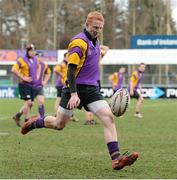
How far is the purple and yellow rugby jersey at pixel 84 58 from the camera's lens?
7.61 meters

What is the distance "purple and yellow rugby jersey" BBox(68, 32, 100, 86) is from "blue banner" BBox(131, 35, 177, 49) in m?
37.2

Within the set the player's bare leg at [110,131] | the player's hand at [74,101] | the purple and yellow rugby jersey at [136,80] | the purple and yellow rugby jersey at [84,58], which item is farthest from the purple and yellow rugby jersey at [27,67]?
the player's hand at [74,101]

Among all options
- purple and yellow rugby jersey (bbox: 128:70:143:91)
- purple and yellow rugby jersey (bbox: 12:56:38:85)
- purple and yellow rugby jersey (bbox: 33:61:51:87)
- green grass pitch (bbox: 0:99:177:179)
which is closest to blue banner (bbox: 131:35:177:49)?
purple and yellow rugby jersey (bbox: 128:70:143:91)

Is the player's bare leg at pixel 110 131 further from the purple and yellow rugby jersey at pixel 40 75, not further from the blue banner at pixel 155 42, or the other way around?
the blue banner at pixel 155 42

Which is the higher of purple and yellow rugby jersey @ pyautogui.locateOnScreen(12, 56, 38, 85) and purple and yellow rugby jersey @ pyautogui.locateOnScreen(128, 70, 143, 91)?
purple and yellow rugby jersey @ pyautogui.locateOnScreen(12, 56, 38, 85)

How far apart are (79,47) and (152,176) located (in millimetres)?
1871

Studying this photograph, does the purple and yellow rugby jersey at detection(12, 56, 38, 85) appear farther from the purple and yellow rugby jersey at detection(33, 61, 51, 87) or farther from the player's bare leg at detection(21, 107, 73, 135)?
the player's bare leg at detection(21, 107, 73, 135)

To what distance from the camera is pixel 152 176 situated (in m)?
7.08

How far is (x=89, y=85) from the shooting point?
25.9 ft

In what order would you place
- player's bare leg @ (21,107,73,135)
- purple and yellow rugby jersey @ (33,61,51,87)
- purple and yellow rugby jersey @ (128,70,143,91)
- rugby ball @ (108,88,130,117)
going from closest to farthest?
player's bare leg @ (21,107,73,135)
rugby ball @ (108,88,130,117)
purple and yellow rugby jersey @ (33,61,51,87)
purple and yellow rugby jersey @ (128,70,143,91)

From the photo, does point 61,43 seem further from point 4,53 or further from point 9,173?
point 9,173

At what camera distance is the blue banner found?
147 feet

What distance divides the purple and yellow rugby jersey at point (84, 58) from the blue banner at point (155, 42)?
3721cm

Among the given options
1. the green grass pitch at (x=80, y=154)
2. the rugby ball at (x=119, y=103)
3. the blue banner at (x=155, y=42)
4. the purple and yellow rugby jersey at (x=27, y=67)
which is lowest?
the green grass pitch at (x=80, y=154)
